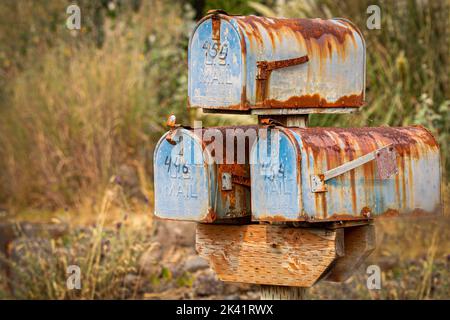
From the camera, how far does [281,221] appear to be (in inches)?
145

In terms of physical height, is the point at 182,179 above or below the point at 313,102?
below

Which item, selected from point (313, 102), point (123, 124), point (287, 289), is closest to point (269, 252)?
point (287, 289)

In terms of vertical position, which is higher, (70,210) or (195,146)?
(195,146)

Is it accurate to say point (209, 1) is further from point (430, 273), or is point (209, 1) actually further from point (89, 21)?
point (430, 273)

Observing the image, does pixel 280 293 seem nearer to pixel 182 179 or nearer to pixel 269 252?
pixel 269 252

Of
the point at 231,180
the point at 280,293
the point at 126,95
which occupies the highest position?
the point at 126,95

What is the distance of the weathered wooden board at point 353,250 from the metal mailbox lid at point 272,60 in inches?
19.8

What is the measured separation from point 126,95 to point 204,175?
406 cm

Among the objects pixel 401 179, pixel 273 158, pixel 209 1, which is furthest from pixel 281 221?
pixel 209 1

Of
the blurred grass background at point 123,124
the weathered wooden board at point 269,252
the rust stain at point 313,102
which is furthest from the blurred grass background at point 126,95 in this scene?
the weathered wooden board at point 269,252

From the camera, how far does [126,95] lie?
773 centimetres

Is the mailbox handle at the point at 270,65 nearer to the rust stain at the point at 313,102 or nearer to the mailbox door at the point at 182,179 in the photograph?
the rust stain at the point at 313,102

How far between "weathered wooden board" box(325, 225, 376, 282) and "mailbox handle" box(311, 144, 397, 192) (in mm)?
339

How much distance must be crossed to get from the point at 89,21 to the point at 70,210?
6.44 ft
